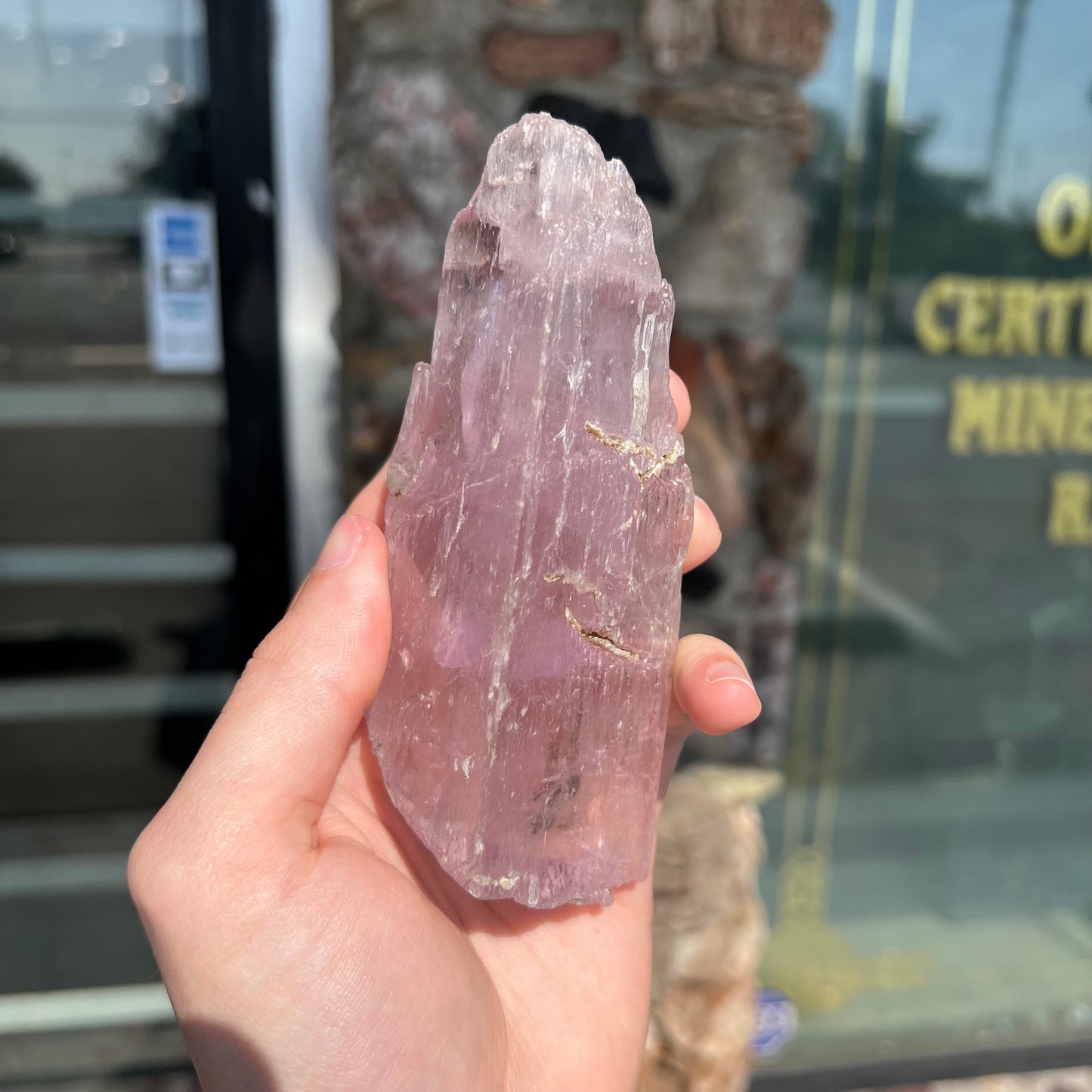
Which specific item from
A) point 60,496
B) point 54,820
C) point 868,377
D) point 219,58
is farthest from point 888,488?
point 54,820

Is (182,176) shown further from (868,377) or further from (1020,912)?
(1020,912)

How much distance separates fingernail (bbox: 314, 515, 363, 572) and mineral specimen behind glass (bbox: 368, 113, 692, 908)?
2.3 inches

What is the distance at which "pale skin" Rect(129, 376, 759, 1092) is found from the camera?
0.97 m

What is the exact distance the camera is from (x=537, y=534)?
1.09 metres

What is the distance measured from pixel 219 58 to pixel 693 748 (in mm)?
1770

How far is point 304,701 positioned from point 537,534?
31cm

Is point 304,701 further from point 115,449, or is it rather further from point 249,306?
point 115,449

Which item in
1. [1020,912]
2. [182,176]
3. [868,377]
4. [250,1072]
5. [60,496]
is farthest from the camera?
[1020,912]

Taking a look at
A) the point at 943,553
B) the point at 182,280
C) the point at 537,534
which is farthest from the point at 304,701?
the point at 943,553

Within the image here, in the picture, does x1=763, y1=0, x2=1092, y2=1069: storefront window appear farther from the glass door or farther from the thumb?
the thumb

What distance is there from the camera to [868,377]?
2338mm

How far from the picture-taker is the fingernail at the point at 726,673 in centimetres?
119

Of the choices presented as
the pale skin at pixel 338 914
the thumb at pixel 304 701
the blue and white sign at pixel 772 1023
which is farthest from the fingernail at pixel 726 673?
the blue and white sign at pixel 772 1023

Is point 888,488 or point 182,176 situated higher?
point 182,176
